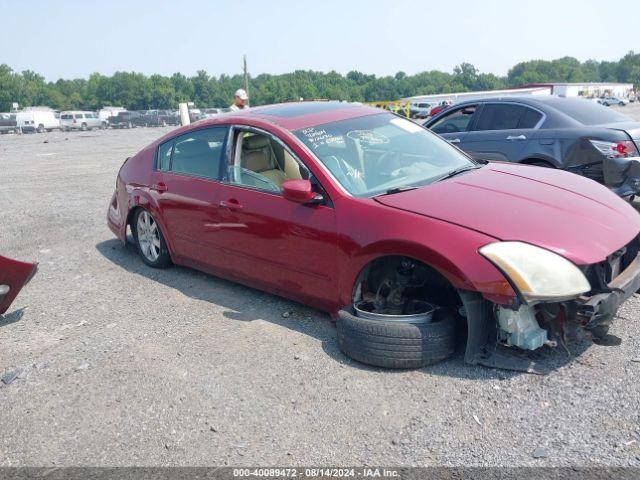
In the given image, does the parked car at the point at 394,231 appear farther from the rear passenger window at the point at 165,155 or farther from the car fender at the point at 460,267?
the rear passenger window at the point at 165,155

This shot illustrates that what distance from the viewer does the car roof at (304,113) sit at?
480cm

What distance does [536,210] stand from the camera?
3.78 metres

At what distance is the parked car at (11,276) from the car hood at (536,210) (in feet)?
9.11

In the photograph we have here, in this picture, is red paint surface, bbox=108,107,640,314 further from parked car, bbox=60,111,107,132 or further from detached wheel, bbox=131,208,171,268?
parked car, bbox=60,111,107,132

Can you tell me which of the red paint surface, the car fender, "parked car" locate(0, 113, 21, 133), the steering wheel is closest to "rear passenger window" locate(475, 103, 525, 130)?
the red paint surface

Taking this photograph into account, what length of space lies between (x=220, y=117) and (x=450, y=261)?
9.06ft

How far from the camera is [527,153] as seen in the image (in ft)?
24.9

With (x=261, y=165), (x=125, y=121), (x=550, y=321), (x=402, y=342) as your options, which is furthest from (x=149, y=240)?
(x=125, y=121)

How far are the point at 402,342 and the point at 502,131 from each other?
516 centimetres

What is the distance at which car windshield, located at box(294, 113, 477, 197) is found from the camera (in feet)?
14.2

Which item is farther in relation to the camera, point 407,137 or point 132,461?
point 407,137

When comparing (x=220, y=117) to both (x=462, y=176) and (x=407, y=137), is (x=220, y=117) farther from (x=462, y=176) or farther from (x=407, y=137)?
(x=462, y=176)

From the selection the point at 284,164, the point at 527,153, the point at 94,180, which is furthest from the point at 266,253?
the point at 94,180

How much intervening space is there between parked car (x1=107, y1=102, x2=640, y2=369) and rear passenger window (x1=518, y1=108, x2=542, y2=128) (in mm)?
3019
